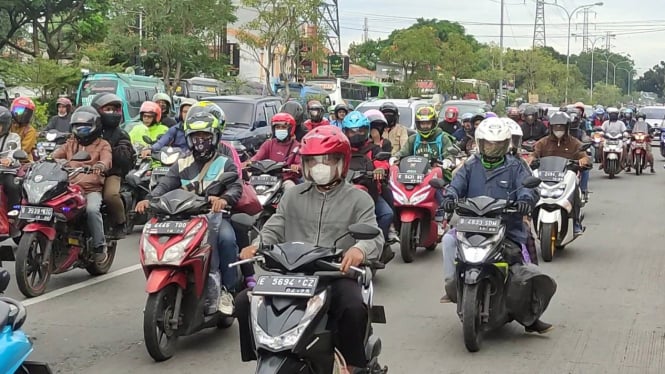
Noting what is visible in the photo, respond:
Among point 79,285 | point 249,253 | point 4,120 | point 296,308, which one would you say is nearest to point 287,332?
point 296,308

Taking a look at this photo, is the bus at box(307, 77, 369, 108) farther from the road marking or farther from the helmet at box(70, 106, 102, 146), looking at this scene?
the helmet at box(70, 106, 102, 146)

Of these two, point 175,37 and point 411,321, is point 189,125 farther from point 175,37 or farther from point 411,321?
point 175,37

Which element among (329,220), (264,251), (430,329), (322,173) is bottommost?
(430,329)

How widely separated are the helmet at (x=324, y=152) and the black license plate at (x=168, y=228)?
158 centimetres

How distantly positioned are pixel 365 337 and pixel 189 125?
2838 mm

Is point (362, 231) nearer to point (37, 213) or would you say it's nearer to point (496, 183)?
point (496, 183)

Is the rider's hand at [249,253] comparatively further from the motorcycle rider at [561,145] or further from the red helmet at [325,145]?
the motorcycle rider at [561,145]

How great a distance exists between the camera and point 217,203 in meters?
6.71

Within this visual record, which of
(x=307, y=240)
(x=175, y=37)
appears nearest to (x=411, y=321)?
(x=307, y=240)

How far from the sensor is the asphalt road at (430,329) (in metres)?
6.51

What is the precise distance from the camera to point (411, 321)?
7.85 m

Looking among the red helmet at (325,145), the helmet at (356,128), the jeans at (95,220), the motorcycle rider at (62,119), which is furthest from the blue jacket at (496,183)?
the motorcycle rider at (62,119)

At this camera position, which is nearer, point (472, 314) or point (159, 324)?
point (159, 324)

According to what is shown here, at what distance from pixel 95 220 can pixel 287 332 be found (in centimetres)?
514
